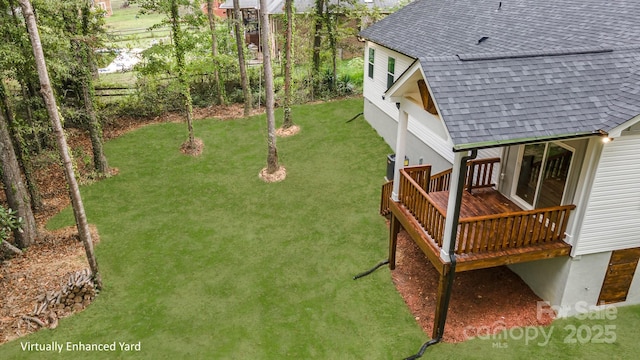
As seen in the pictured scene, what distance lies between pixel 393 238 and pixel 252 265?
12.5 feet

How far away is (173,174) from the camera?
16094 millimetres

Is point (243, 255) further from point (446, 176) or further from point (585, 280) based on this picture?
point (585, 280)

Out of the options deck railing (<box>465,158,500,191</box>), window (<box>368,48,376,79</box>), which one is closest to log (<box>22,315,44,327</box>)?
deck railing (<box>465,158,500,191</box>)

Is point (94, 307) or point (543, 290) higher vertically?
point (543, 290)

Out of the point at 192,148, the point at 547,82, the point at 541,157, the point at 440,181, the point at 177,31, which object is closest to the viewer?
the point at 547,82

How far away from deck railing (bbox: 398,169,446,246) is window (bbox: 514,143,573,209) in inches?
88.6

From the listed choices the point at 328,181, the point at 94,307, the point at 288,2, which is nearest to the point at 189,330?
the point at 94,307

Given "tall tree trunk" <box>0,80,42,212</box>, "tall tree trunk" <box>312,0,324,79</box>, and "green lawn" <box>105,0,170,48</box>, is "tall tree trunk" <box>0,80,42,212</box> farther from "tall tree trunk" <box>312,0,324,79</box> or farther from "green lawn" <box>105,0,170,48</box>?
"green lawn" <box>105,0,170,48</box>

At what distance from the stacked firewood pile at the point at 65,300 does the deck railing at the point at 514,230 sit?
8607mm

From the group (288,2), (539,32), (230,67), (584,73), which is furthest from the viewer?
(230,67)

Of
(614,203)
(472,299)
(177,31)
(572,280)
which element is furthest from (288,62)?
(572,280)

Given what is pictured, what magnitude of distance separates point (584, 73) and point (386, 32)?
9.59 meters

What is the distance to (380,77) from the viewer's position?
17.1 m

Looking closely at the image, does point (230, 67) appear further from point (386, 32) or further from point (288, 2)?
point (386, 32)
